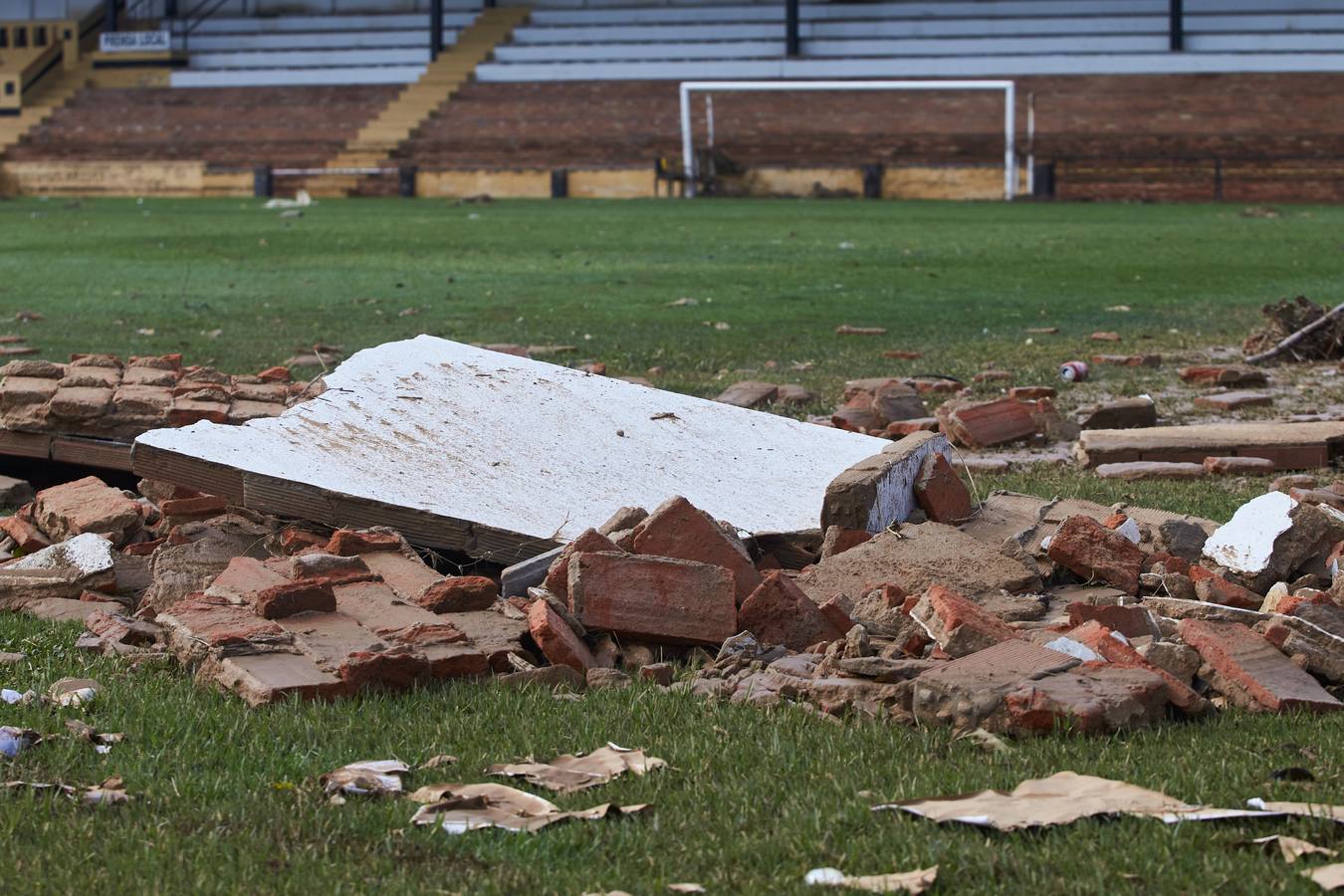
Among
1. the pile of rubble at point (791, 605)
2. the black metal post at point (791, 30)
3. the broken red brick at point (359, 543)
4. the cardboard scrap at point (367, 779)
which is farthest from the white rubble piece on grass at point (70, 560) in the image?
the black metal post at point (791, 30)

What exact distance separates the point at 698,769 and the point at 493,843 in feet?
1.50

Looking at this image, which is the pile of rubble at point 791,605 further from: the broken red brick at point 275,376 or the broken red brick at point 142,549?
the broken red brick at point 275,376

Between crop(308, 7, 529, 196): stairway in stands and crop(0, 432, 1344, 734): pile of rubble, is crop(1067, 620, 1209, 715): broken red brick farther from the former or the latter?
crop(308, 7, 529, 196): stairway in stands

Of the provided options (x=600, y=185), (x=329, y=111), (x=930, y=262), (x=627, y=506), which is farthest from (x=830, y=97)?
(x=627, y=506)

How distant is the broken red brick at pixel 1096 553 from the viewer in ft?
13.0

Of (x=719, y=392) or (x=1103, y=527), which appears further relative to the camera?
(x=719, y=392)

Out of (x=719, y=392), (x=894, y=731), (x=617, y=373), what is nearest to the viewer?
(x=894, y=731)

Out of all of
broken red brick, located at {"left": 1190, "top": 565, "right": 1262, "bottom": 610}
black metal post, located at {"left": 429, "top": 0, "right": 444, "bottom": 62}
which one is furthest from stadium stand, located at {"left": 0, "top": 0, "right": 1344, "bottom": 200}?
broken red brick, located at {"left": 1190, "top": 565, "right": 1262, "bottom": 610}

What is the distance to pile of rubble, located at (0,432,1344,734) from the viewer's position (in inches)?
127

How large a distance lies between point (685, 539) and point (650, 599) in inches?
11.6

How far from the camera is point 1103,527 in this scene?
4051 mm

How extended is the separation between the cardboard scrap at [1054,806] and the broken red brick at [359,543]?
5.98 ft

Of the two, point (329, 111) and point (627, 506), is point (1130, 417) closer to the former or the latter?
point (627, 506)

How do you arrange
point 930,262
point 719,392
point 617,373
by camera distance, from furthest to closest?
point 930,262 < point 617,373 < point 719,392
